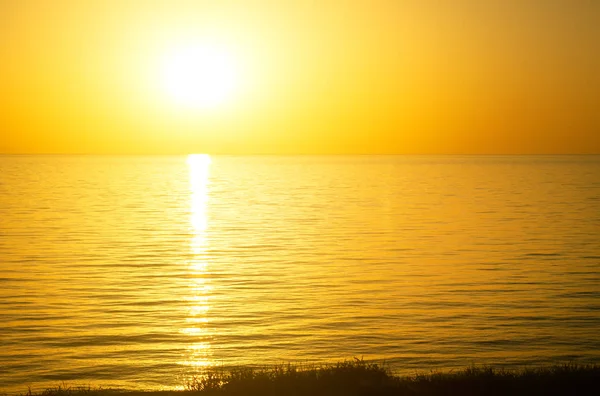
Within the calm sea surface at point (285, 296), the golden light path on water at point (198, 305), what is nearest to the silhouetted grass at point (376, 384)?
the calm sea surface at point (285, 296)

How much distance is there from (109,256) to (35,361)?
20051 mm

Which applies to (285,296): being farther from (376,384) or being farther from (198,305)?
(376,384)

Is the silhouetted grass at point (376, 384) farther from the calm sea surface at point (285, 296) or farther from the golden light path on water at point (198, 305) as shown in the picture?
the golden light path on water at point (198, 305)

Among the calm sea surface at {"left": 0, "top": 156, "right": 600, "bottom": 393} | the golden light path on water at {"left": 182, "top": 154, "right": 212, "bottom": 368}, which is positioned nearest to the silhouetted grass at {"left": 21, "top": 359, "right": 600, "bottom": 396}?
the calm sea surface at {"left": 0, "top": 156, "right": 600, "bottom": 393}

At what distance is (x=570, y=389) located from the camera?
1370cm

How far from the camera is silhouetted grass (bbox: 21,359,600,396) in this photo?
13398 mm

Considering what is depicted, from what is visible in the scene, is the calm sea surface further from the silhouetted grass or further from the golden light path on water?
the silhouetted grass

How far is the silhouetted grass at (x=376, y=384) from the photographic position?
1340cm

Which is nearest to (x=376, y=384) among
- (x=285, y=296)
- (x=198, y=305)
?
(x=198, y=305)

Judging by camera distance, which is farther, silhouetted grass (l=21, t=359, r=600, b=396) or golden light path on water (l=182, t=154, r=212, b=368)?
golden light path on water (l=182, t=154, r=212, b=368)

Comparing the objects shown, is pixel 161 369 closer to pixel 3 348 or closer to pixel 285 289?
pixel 3 348

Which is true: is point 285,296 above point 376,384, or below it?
above

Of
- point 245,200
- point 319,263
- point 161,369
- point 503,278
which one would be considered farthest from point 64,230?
point 245,200

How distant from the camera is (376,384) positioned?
13648mm
